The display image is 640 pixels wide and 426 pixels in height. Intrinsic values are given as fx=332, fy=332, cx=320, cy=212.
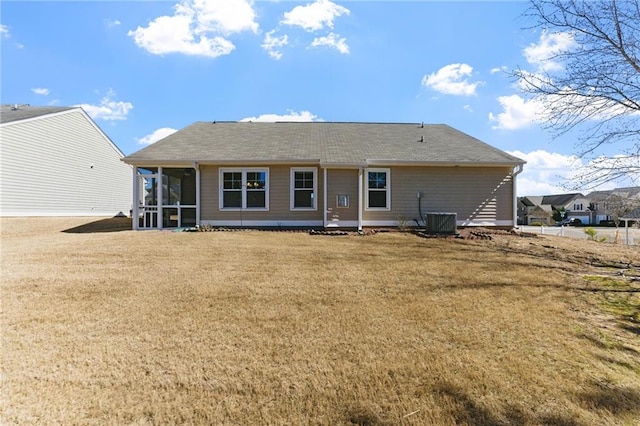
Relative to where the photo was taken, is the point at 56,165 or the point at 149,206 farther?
the point at 56,165

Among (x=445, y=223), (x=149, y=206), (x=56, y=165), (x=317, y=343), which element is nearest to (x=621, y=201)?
(x=445, y=223)

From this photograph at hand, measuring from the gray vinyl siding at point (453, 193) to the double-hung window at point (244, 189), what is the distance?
13.9 feet

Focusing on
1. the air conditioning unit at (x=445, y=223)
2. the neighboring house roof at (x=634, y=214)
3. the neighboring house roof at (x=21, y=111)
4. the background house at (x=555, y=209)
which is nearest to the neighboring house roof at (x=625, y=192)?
the neighboring house roof at (x=634, y=214)

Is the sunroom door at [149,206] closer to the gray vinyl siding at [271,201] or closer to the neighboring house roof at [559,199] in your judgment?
the gray vinyl siding at [271,201]

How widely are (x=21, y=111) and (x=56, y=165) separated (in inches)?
162

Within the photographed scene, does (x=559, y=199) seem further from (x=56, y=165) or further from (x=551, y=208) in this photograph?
(x=56, y=165)

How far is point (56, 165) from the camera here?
20406mm

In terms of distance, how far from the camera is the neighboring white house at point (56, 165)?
17.7 m

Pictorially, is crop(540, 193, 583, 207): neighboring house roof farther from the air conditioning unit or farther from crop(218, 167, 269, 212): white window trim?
crop(218, 167, 269, 212): white window trim

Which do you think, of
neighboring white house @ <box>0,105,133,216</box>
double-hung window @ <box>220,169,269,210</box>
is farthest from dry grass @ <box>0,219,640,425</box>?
neighboring white house @ <box>0,105,133,216</box>

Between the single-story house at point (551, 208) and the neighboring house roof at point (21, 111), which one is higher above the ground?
the neighboring house roof at point (21, 111)

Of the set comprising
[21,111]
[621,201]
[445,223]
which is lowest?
[445,223]

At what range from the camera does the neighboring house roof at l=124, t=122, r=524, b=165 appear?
13.1m

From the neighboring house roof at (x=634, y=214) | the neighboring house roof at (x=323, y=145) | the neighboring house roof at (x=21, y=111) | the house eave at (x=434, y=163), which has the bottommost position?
the neighboring house roof at (x=634, y=214)
